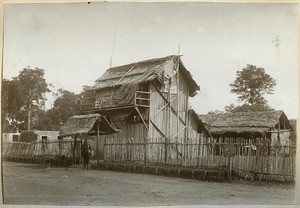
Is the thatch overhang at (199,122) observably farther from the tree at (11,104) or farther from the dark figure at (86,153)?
the tree at (11,104)

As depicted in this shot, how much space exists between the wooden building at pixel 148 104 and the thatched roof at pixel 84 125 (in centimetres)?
4

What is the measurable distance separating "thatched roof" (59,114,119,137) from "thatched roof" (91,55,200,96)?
204mm

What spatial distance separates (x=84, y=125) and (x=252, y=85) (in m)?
1.10

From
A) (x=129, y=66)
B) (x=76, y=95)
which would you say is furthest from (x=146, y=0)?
(x=76, y=95)

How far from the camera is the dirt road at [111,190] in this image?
3137 millimetres

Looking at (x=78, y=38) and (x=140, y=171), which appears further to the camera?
(x=140, y=171)

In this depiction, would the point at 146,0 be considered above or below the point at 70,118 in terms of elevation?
above

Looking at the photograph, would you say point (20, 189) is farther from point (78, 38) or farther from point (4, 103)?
point (78, 38)

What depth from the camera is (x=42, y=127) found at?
10.6 ft

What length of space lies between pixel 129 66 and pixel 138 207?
89cm

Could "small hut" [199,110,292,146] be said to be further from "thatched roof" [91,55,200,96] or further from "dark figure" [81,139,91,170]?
"dark figure" [81,139,91,170]

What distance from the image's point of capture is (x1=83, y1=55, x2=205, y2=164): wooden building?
3.28m

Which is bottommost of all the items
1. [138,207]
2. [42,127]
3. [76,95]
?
[138,207]

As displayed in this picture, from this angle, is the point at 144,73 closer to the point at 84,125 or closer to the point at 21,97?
the point at 84,125
